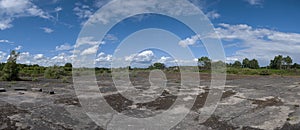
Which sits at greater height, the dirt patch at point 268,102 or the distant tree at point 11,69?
the distant tree at point 11,69

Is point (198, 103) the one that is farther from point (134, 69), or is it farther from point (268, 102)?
point (134, 69)

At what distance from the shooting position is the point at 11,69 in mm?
16047

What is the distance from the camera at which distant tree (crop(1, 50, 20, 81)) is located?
15.9 metres

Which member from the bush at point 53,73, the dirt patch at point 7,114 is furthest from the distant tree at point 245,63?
the dirt patch at point 7,114

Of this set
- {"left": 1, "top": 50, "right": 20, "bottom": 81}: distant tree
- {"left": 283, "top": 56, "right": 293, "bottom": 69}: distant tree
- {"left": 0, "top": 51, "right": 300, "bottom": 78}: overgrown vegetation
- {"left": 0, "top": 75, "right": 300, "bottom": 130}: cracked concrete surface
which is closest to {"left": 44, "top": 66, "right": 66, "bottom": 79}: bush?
{"left": 0, "top": 51, "right": 300, "bottom": 78}: overgrown vegetation

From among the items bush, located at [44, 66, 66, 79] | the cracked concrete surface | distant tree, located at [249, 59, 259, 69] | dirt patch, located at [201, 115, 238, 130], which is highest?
distant tree, located at [249, 59, 259, 69]

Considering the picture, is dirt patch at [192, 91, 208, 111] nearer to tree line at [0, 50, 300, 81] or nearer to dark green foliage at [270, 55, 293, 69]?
tree line at [0, 50, 300, 81]

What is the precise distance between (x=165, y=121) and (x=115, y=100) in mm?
3081

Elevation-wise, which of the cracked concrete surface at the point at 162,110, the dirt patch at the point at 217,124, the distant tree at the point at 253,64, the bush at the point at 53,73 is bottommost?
the dirt patch at the point at 217,124

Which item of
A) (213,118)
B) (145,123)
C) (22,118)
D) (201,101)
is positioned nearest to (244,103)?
(201,101)

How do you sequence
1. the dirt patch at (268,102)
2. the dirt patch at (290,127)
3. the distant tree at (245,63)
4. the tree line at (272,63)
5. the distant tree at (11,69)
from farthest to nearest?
the distant tree at (245,63) < the tree line at (272,63) < the distant tree at (11,69) < the dirt patch at (268,102) < the dirt patch at (290,127)

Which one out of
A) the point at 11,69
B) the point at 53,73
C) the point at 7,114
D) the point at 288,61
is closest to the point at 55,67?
the point at 53,73

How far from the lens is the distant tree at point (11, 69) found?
15914 mm

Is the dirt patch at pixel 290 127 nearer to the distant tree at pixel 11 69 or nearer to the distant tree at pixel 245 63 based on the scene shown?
the distant tree at pixel 11 69
